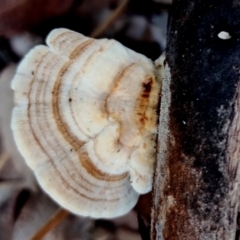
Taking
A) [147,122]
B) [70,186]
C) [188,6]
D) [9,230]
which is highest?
[188,6]

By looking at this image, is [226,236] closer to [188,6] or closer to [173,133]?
[173,133]

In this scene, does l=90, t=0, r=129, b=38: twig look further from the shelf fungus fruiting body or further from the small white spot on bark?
the small white spot on bark

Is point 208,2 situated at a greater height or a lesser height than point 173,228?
greater

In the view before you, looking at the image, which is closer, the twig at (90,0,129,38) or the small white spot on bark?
the small white spot on bark

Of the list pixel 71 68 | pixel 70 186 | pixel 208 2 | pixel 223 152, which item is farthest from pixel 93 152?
pixel 208 2

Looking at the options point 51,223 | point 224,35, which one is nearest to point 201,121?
point 224,35

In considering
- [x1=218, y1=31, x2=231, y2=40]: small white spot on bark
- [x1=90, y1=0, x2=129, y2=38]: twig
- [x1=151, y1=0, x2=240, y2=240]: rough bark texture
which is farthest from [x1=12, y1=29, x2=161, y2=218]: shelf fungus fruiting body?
[x1=90, y1=0, x2=129, y2=38]: twig

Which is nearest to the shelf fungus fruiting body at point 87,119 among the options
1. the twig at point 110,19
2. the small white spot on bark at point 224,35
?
the small white spot on bark at point 224,35
